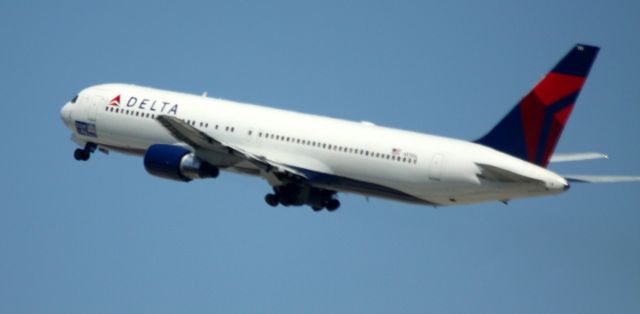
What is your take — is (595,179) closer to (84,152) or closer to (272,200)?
(272,200)

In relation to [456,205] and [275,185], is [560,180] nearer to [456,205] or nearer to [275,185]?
[456,205]

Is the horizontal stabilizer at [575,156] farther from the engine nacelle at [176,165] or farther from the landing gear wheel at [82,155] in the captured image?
the landing gear wheel at [82,155]

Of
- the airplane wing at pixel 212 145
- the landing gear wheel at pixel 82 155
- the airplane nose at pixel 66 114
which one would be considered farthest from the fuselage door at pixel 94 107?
the airplane wing at pixel 212 145

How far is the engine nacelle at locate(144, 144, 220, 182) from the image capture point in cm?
7356

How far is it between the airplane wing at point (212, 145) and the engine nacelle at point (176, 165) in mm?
640

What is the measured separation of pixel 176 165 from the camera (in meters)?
73.5

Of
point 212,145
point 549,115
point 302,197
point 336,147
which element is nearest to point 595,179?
point 549,115

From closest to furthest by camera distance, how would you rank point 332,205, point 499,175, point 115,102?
1. point 499,175
2. point 332,205
3. point 115,102

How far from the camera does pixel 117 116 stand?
78.6 m

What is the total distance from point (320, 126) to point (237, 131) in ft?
13.6

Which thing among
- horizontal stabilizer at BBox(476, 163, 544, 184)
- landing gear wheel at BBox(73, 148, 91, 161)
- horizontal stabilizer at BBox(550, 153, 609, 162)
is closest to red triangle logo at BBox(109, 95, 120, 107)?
landing gear wheel at BBox(73, 148, 91, 161)

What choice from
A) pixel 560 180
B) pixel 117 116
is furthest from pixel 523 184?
pixel 117 116

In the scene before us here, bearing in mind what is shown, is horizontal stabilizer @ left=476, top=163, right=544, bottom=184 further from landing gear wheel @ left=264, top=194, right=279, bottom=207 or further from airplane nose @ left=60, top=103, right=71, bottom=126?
airplane nose @ left=60, top=103, right=71, bottom=126

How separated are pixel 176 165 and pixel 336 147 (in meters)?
7.15
